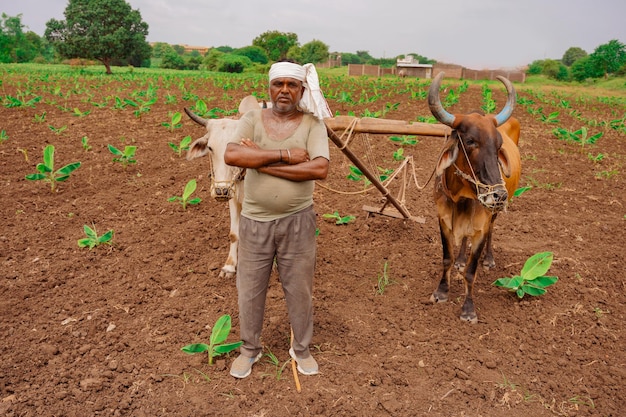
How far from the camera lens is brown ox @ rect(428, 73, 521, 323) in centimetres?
362

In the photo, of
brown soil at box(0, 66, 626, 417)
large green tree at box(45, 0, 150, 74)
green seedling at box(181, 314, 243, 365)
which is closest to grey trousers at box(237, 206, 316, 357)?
green seedling at box(181, 314, 243, 365)

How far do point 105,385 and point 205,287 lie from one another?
4.72ft

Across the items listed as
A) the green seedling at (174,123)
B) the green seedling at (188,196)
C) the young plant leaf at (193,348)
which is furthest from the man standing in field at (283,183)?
the green seedling at (174,123)

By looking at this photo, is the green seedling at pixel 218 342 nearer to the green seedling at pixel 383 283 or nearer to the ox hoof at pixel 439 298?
the green seedling at pixel 383 283

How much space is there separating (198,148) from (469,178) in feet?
7.79

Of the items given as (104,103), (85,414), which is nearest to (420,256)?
(85,414)

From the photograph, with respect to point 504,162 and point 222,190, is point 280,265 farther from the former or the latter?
point 504,162

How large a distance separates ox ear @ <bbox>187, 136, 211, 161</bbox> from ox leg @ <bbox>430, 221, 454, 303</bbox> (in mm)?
2275

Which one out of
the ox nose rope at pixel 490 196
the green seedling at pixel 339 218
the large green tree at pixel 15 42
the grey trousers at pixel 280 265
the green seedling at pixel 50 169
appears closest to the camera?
the grey trousers at pixel 280 265

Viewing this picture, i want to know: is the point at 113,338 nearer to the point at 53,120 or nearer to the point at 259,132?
the point at 259,132

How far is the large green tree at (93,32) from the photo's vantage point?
37656mm

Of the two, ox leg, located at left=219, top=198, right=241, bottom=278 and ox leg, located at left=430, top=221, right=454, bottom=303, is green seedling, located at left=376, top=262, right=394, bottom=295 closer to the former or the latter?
ox leg, located at left=430, top=221, right=454, bottom=303

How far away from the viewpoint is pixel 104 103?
12.9 m

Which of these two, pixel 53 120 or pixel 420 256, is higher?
pixel 53 120
